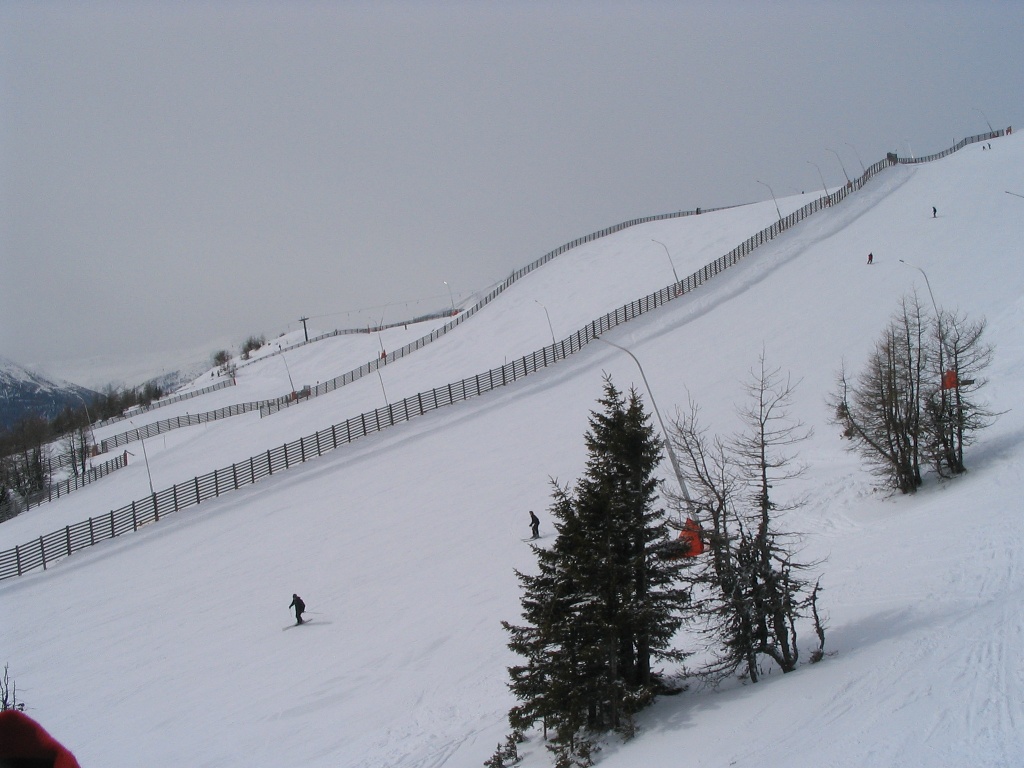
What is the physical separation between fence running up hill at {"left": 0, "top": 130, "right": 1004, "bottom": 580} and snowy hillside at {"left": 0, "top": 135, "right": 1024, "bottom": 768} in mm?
1309

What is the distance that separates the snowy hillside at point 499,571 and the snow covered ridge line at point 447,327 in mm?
4206

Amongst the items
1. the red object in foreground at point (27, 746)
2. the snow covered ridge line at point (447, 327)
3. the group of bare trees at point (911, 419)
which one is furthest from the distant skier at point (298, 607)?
the snow covered ridge line at point (447, 327)

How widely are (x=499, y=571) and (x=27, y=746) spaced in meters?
22.7

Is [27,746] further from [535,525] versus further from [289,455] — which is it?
[289,455]

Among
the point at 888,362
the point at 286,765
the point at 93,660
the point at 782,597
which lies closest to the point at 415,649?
the point at 286,765

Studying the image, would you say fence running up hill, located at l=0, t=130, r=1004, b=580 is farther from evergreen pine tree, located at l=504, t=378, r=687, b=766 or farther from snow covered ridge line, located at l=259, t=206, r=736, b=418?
evergreen pine tree, located at l=504, t=378, r=687, b=766

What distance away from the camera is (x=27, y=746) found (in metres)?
2.45

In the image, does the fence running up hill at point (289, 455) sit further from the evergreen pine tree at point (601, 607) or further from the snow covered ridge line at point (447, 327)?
the evergreen pine tree at point (601, 607)

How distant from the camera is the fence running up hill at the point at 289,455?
3766 centimetres

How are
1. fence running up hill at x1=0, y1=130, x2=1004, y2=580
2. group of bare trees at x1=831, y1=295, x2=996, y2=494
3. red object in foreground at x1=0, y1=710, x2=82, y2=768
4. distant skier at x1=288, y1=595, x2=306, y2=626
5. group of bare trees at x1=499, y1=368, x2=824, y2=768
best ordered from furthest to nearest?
fence running up hill at x1=0, y1=130, x2=1004, y2=580
distant skier at x1=288, y1=595, x2=306, y2=626
group of bare trees at x1=831, y1=295, x2=996, y2=494
group of bare trees at x1=499, y1=368, x2=824, y2=768
red object in foreground at x1=0, y1=710, x2=82, y2=768

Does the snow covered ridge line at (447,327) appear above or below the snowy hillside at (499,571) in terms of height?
above

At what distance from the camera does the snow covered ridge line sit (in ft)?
217

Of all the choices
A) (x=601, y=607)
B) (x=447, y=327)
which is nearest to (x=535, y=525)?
(x=601, y=607)

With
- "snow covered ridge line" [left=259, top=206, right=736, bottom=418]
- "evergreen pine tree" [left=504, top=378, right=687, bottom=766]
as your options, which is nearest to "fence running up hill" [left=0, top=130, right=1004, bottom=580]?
"snow covered ridge line" [left=259, top=206, right=736, bottom=418]
